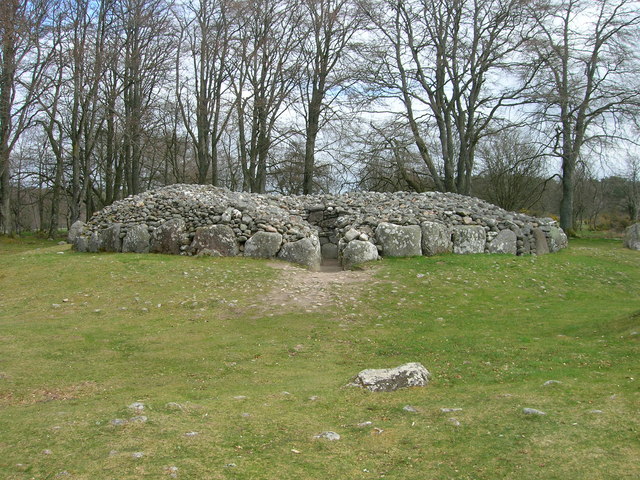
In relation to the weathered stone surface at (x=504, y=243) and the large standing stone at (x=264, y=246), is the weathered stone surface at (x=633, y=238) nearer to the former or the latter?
the weathered stone surface at (x=504, y=243)

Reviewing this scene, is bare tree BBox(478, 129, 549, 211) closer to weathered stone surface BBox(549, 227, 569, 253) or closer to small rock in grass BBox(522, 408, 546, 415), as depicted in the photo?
weathered stone surface BBox(549, 227, 569, 253)

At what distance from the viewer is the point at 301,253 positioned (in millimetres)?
17438

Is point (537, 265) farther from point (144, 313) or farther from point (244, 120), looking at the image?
point (244, 120)

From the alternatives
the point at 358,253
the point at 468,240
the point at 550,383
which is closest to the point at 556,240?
the point at 468,240

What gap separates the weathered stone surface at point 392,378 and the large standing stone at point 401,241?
35.1 feet

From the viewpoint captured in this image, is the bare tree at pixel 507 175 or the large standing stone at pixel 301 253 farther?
the bare tree at pixel 507 175

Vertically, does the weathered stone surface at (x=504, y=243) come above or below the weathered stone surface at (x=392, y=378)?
above

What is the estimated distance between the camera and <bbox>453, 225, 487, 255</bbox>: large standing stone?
1833 centimetres

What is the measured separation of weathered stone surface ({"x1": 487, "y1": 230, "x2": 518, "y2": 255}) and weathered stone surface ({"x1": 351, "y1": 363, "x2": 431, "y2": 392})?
12321mm

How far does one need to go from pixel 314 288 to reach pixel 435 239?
5927 mm

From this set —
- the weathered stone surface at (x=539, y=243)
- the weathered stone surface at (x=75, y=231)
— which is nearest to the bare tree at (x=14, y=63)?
the weathered stone surface at (x=75, y=231)

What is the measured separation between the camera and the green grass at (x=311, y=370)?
4.54 m

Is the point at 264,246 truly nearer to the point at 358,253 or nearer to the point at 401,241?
the point at 358,253

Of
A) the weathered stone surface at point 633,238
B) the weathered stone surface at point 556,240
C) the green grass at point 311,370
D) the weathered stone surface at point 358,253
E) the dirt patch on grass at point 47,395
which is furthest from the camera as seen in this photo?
the weathered stone surface at point 633,238
